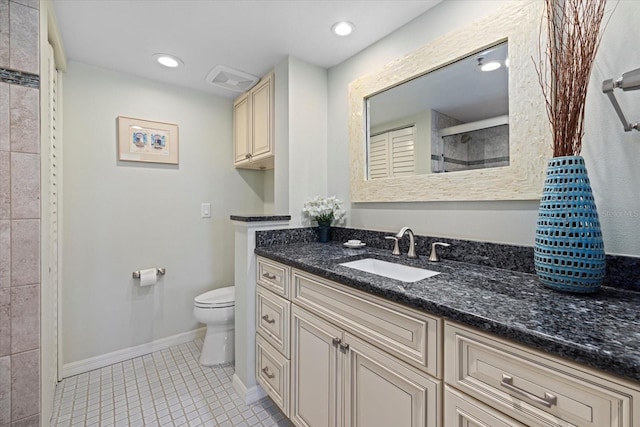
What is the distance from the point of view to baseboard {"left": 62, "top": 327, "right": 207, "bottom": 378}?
195cm

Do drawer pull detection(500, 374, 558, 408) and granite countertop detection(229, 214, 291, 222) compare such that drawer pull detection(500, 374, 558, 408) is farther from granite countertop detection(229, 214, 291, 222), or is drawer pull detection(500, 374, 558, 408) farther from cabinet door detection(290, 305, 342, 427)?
granite countertop detection(229, 214, 291, 222)

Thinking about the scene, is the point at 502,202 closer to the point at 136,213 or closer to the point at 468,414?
the point at 468,414

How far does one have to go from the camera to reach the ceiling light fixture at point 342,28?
1551 mm

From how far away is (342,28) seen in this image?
5.21 ft

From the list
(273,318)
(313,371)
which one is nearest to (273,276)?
(273,318)

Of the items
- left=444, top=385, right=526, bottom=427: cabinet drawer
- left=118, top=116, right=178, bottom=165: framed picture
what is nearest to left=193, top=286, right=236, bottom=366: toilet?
left=118, top=116, right=178, bottom=165: framed picture

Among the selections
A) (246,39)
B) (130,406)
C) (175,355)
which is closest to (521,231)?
(246,39)

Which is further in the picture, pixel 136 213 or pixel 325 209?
pixel 136 213

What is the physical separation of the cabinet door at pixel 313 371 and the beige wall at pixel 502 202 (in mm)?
733

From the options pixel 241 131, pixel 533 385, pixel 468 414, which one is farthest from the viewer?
pixel 241 131

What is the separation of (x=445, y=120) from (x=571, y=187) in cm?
68

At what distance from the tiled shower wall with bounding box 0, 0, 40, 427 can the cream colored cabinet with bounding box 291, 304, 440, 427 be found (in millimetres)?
1073

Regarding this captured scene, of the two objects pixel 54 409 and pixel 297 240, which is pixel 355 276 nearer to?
pixel 297 240

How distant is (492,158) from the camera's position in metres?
1.23
